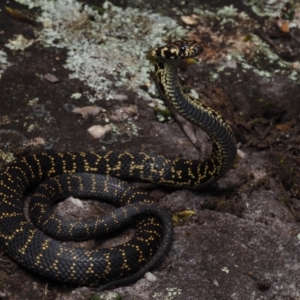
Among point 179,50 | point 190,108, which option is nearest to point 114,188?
point 190,108

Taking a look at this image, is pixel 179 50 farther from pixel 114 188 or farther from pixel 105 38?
pixel 105 38

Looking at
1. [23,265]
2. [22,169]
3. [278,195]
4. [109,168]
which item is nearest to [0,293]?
[23,265]

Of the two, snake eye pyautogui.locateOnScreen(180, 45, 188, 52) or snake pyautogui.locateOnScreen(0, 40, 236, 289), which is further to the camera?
snake eye pyautogui.locateOnScreen(180, 45, 188, 52)

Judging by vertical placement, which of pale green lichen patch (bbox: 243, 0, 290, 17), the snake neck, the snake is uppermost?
the snake neck

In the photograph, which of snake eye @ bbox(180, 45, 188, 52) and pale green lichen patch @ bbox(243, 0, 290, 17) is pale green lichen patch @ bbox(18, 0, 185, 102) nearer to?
pale green lichen patch @ bbox(243, 0, 290, 17)

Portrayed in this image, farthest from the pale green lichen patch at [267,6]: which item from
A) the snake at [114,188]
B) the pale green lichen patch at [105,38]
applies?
the snake at [114,188]

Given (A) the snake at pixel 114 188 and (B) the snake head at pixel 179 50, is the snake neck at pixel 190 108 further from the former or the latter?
(B) the snake head at pixel 179 50

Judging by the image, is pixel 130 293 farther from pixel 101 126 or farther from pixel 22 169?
pixel 101 126

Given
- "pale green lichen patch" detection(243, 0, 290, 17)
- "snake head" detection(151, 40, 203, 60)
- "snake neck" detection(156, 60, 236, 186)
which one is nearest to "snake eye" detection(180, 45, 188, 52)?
"snake head" detection(151, 40, 203, 60)
